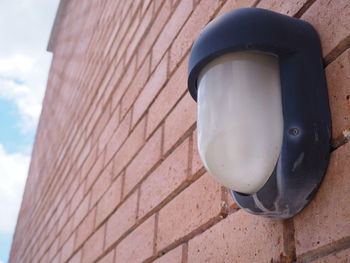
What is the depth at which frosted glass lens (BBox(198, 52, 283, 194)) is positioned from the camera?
0.45 m

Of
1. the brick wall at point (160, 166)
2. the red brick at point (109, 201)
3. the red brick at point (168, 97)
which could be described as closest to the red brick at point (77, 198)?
the brick wall at point (160, 166)

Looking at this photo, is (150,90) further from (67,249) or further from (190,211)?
(67,249)

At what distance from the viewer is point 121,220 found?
1146mm

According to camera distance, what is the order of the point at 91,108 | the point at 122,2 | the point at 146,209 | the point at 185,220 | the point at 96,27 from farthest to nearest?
the point at 96,27
the point at 91,108
the point at 122,2
the point at 146,209
the point at 185,220

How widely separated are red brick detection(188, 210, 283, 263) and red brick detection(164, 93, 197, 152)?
0.23 meters

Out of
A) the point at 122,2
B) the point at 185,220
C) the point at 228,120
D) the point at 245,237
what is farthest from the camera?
the point at 122,2

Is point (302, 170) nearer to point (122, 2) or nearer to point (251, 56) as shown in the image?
point (251, 56)

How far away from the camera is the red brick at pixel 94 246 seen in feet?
4.22

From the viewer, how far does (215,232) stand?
2.25 feet

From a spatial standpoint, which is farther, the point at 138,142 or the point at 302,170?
the point at 138,142

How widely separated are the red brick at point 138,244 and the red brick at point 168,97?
0.23 m

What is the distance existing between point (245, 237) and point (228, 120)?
0.71ft

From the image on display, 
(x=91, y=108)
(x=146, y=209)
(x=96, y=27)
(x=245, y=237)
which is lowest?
(x=245, y=237)

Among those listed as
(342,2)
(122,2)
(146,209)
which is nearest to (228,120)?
(342,2)
